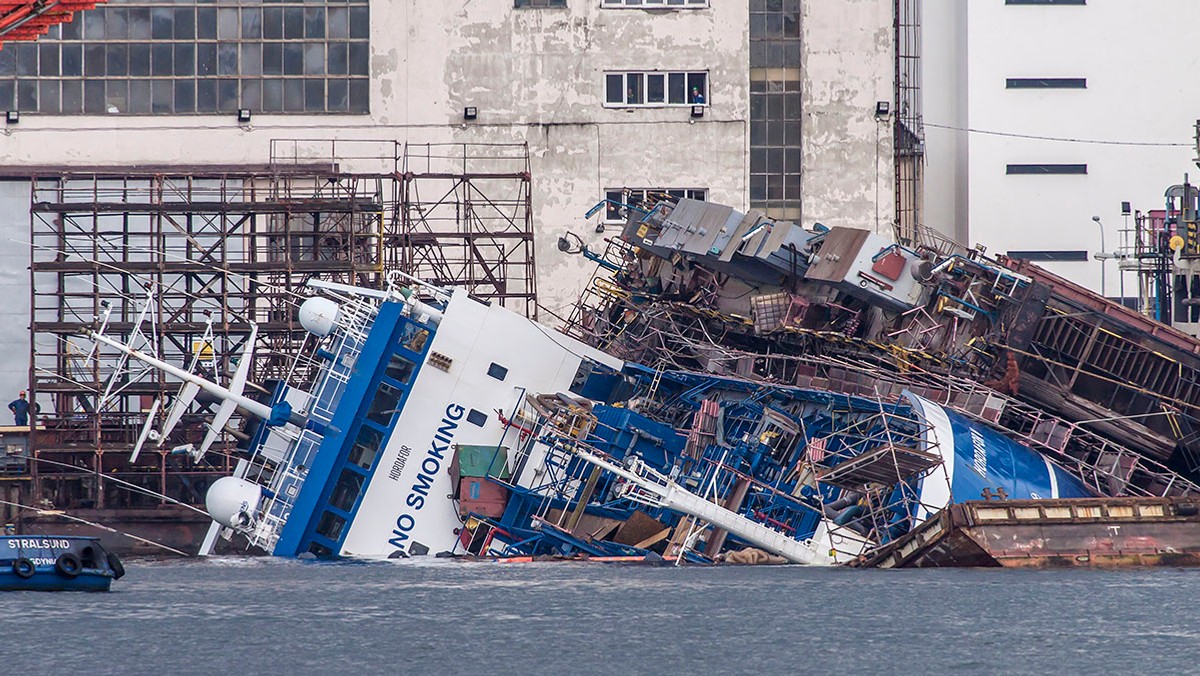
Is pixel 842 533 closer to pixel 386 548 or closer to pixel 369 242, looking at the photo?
pixel 386 548

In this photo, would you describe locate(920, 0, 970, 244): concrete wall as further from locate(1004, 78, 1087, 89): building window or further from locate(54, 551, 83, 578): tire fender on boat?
locate(54, 551, 83, 578): tire fender on boat

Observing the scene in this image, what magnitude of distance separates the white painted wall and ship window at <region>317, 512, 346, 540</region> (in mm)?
41332

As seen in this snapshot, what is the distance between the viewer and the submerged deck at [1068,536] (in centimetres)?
4944

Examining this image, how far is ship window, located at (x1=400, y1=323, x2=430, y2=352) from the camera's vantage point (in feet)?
188

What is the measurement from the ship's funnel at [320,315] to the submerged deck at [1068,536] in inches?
616

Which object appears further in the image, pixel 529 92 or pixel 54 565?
pixel 529 92

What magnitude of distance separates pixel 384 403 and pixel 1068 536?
17.2 m

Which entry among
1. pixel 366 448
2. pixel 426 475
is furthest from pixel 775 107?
pixel 366 448

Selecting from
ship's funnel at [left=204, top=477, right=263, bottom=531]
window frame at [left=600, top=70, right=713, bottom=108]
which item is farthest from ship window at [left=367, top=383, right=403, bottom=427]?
window frame at [left=600, top=70, right=713, bottom=108]

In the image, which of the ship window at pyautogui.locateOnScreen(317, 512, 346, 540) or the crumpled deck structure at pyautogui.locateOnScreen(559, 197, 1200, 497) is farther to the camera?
the ship window at pyautogui.locateOnScreen(317, 512, 346, 540)

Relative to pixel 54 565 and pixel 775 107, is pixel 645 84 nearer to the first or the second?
pixel 775 107

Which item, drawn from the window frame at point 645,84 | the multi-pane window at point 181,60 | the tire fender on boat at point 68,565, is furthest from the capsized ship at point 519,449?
the window frame at point 645,84

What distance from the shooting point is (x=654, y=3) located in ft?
262

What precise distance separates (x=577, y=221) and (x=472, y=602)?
117 feet
